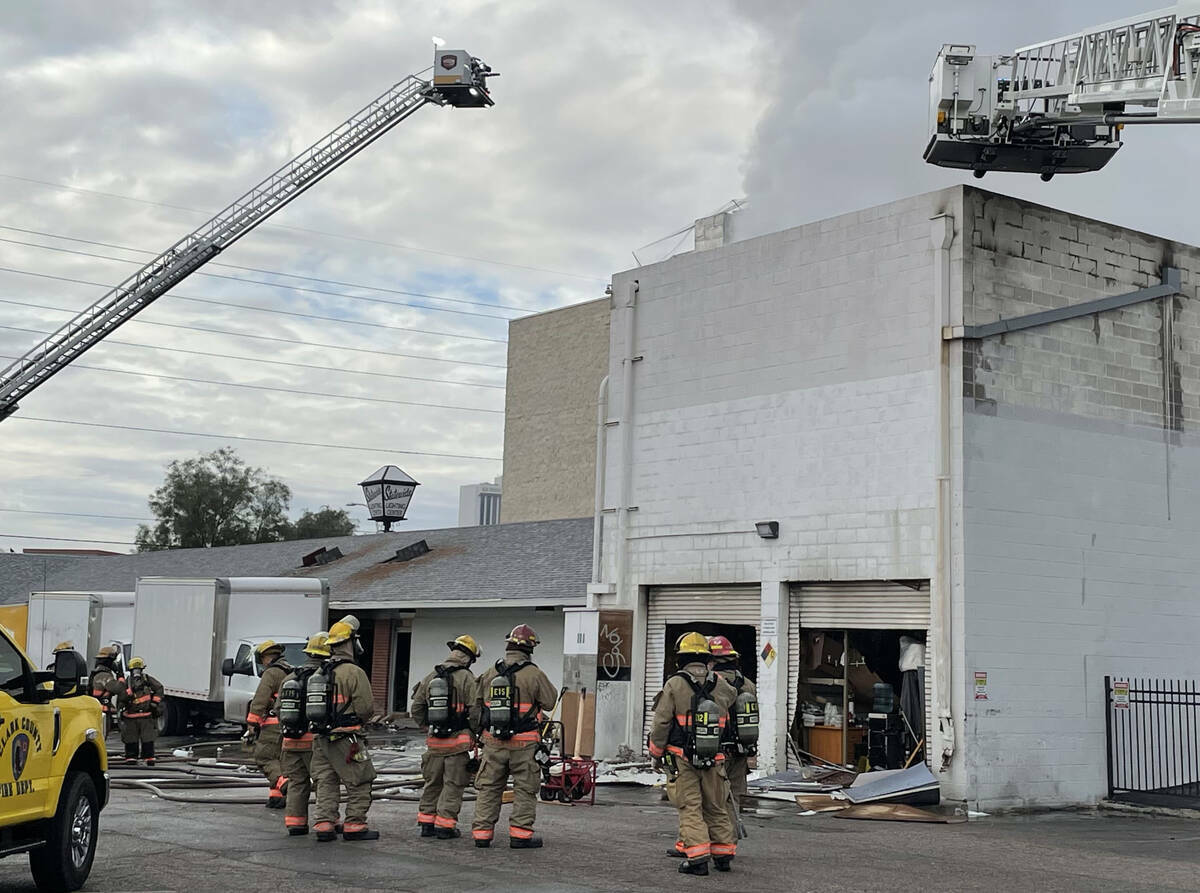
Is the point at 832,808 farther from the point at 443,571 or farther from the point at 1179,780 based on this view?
the point at 443,571

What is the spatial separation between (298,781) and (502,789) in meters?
1.95

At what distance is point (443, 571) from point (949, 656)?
56.0 feet

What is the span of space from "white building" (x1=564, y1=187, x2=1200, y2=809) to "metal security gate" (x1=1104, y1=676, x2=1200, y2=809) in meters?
0.22

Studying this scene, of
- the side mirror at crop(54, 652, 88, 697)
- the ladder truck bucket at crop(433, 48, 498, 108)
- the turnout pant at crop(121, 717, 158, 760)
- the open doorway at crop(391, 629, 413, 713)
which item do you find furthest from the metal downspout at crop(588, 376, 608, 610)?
the ladder truck bucket at crop(433, 48, 498, 108)

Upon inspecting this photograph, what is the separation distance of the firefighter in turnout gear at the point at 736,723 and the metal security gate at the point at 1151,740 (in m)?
7.78

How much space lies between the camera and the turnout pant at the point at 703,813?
10.7 metres

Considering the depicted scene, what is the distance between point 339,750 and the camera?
12.1 metres

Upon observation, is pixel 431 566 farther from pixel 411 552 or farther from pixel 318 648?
pixel 318 648

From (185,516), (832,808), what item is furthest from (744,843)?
(185,516)

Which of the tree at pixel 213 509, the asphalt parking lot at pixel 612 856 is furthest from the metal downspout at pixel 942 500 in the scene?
the tree at pixel 213 509

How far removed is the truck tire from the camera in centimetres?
907

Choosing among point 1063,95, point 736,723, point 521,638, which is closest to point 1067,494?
point 1063,95

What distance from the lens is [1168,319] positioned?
19375 millimetres

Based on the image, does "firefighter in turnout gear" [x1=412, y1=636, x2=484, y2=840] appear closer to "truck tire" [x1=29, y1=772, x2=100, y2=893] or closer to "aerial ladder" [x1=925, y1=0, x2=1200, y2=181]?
"truck tire" [x1=29, y1=772, x2=100, y2=893]
